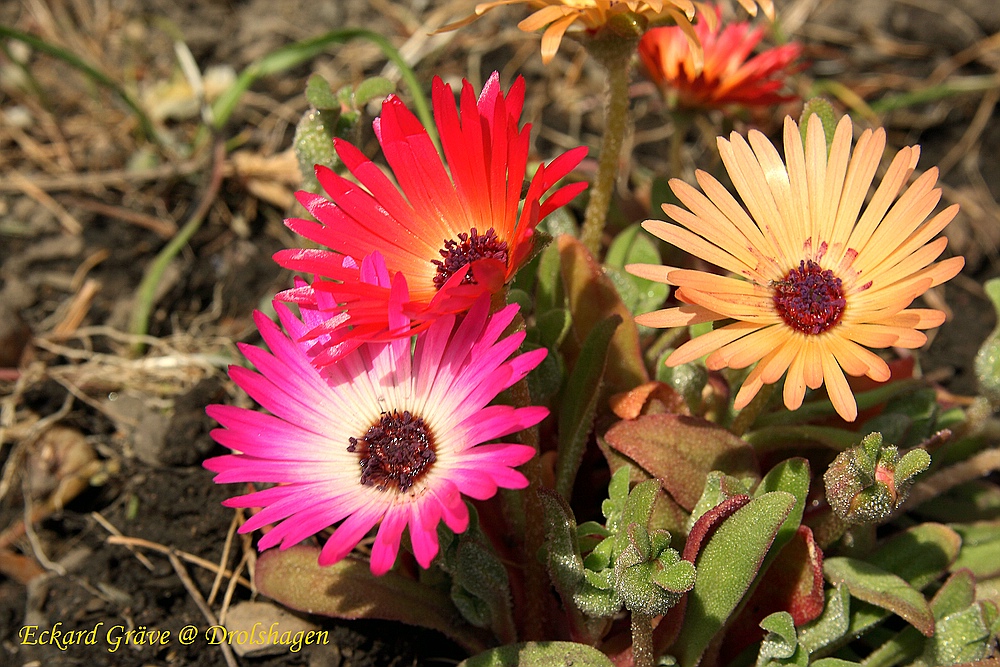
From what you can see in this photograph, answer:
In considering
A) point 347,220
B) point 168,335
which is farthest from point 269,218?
point 347,220

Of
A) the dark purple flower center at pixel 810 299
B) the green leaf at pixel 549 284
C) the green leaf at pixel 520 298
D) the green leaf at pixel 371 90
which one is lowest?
the dark purple flower center at pixel 810 299

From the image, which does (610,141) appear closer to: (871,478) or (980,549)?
(871,478)

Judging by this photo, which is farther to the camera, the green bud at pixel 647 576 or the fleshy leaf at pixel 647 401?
the fleshy leaf at pixel 647 401

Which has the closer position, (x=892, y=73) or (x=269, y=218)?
(x=269, y=218)

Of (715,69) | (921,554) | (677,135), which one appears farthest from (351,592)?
(715,69)

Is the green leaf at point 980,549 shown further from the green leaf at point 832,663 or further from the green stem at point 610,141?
the green stem at point 610,141

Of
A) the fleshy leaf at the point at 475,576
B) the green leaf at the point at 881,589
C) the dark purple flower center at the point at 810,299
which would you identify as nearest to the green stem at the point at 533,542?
the fleshy leaf at the point at 475,576

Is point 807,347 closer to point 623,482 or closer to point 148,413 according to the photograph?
point 623,482
